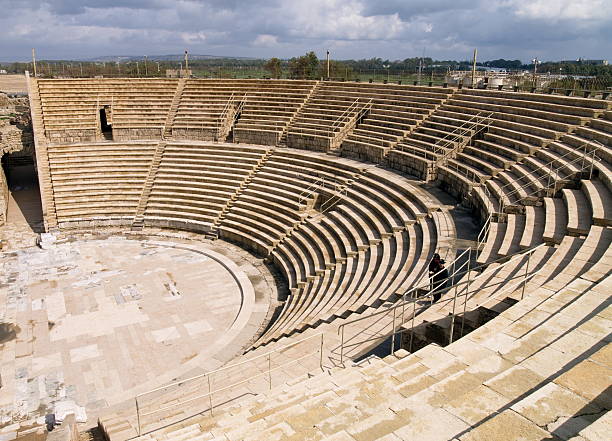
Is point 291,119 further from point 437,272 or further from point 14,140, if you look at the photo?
point 437,272

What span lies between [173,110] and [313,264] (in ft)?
57.1

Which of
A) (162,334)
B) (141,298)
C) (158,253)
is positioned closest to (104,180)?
(158,253)

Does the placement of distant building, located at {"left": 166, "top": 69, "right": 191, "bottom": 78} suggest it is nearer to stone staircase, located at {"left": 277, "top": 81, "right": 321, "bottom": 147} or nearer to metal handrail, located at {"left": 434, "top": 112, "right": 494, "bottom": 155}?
stone staircase, located at {"left": 277, "top": 81, "right": 321, "bottom": 147}

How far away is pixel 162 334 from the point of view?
45.5 ft

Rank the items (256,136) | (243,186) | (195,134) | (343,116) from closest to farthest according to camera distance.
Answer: (243,186)
(343,116)
(256,136)
(195,134)

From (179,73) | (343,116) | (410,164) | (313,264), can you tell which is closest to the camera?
(313,264)

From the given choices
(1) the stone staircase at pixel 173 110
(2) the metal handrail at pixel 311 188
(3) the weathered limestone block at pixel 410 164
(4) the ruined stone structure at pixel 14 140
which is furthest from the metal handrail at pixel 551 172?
(4) the ruined stone structure at pixel 14 140

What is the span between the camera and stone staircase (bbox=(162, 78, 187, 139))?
28469 mm

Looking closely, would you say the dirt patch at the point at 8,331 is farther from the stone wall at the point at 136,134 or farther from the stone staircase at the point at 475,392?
the stone wall at the point at 136,134

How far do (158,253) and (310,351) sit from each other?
1225 centimetres

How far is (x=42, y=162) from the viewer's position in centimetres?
2464

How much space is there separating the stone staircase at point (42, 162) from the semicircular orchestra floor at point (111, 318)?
261 cm

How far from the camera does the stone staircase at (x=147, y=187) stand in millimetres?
23034

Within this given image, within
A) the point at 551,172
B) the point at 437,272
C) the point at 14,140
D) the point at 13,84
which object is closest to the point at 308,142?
the point at 551,172
